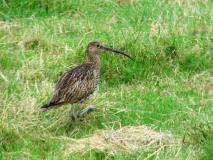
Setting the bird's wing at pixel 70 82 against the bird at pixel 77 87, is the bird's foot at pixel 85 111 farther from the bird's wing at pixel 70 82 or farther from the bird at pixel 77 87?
the bird's wing at pixel 70 82

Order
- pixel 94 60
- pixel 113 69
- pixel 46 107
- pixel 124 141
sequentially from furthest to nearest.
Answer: pixel 113 69 < pixel 94 60 < pixel 46 107 < pixel 124 141

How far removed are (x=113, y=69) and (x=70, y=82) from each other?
1.40m

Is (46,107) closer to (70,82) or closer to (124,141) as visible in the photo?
(70,82)

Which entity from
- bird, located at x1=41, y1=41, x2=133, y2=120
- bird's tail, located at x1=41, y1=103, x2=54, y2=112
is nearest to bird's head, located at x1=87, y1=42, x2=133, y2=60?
bird, located at x1=41, y1=41, x2=133, y2=120

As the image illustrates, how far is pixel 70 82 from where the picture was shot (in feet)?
31.4

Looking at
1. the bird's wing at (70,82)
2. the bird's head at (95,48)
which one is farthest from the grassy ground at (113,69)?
the bird's head at (95,48)

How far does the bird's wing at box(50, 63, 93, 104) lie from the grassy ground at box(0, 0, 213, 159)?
0.89 feet

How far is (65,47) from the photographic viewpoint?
11.4m

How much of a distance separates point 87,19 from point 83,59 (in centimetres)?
164

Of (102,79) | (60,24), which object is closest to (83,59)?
(102,79)

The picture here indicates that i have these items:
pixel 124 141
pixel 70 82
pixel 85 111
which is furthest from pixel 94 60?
pixel 124 141

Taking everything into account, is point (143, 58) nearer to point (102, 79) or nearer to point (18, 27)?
point (102, 79)

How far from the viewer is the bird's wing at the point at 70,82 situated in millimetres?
9344

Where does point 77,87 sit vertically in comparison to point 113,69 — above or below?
above
